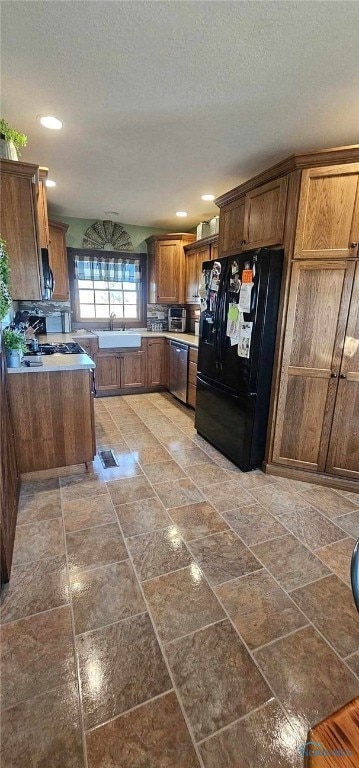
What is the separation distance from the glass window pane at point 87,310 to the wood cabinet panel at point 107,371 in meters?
0.91

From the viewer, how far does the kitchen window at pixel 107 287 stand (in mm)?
4867

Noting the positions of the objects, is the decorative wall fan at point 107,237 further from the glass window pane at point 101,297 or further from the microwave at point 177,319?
the microwave at point 177,319

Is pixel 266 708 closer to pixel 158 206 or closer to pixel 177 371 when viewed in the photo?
pixel 177 371

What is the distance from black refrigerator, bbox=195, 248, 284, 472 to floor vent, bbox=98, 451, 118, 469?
985 mm

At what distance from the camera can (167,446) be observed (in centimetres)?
321

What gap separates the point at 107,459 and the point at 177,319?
3.03m

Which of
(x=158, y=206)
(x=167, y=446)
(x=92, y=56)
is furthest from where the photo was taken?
(x=158, y=206)

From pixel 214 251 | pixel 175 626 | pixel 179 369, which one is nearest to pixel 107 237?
pixel 214 251

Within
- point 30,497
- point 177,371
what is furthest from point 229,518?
point 177,371

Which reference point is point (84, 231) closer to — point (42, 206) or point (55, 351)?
point (42, 206)

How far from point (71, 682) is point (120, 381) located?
3.81 metres

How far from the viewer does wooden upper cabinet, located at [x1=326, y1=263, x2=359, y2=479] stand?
2.27 meters

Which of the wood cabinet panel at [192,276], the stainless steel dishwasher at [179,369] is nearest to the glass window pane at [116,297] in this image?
the wood cabinet panel at [192,276]

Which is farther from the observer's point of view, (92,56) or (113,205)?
(113,205)
